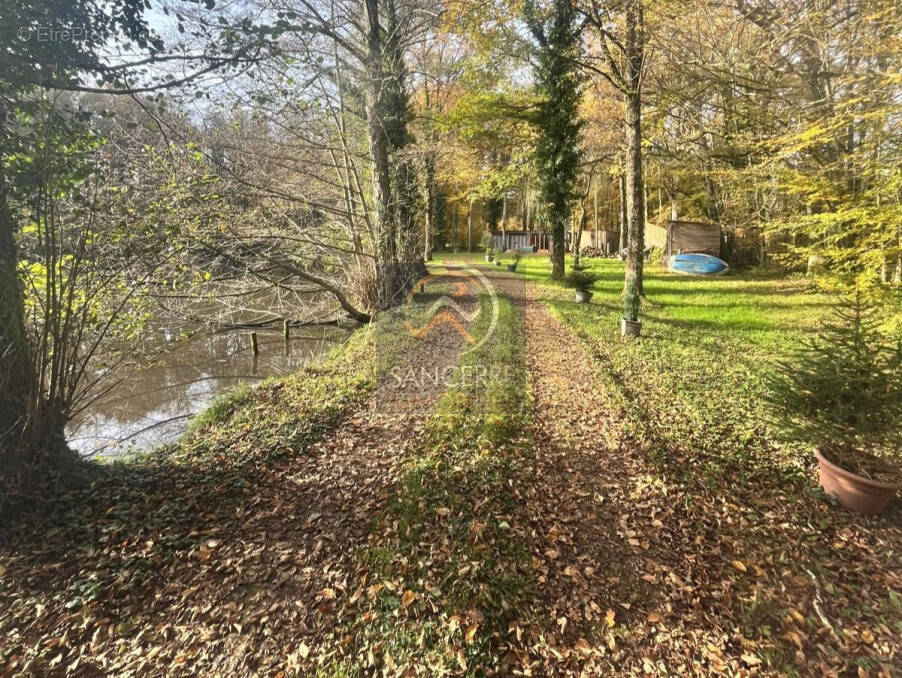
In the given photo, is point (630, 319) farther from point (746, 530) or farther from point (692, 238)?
point (692, 238)

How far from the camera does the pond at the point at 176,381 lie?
19.6 ft

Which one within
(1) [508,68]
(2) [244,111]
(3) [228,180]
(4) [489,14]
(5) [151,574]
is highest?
(1) [508,68]

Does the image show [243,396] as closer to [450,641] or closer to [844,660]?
[450,641]

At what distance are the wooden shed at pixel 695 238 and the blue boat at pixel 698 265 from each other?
742 mm

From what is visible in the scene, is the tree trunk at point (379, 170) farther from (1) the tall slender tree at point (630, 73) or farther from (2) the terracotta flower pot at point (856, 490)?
(2) the terracotta flower pot at point (856, 490)

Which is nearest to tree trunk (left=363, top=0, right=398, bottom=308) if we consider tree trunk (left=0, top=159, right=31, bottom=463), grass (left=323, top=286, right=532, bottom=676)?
grass (left=323, top=286, right=532, bottom=676)

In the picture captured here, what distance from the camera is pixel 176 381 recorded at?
890 centimetres

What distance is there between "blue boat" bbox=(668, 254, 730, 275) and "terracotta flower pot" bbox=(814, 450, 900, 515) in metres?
16.5

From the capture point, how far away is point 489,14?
870cm

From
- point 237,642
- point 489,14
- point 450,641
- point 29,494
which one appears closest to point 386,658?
point 450,641

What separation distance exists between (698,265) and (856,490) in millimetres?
17156

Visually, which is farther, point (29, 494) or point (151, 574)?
point (29, 494)

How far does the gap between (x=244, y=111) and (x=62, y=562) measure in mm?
6214

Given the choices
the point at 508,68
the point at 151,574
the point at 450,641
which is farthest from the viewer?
the point at 508,68
